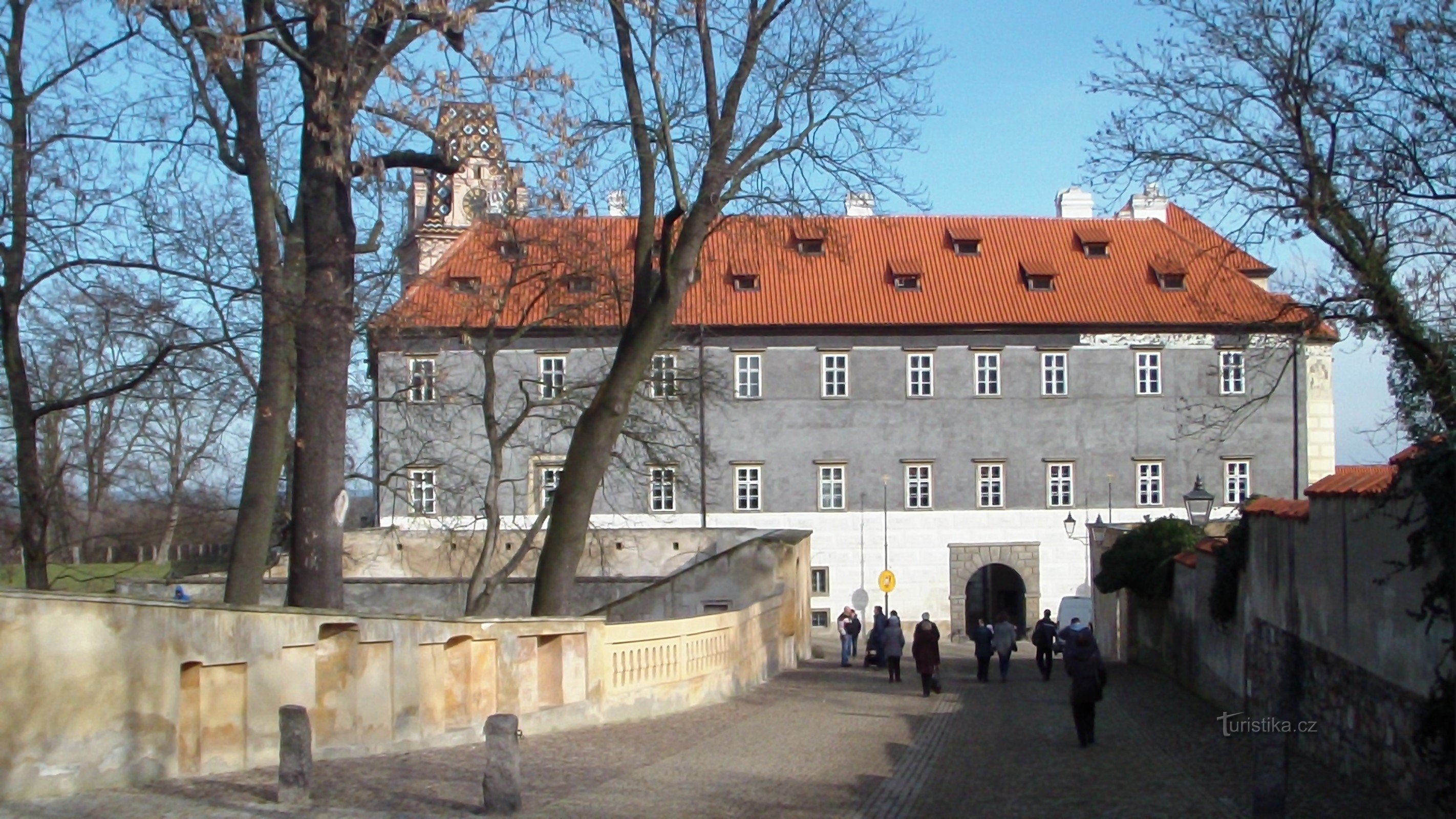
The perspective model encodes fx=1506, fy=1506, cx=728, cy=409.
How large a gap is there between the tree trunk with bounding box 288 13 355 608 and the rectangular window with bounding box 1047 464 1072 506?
3940cm

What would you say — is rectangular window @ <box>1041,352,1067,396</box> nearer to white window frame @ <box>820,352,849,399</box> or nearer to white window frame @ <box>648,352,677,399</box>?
white window frame @ <box>820,352,849,399</box>

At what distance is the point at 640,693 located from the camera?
1914 centimetres

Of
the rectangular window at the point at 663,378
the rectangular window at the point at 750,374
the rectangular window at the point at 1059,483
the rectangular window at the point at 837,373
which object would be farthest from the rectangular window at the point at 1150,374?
the rectangular window at the point at 663,378

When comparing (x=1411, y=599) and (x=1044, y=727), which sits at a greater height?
(x=1411, y=599)

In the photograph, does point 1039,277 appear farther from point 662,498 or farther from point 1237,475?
point 662,498

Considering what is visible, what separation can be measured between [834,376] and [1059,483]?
8.74 m

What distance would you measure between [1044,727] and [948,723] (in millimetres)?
1327

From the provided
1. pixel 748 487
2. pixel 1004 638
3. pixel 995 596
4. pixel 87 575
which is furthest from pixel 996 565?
pixel 87 575

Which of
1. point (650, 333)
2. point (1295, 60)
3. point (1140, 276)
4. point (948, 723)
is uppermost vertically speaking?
point (1140, 276)

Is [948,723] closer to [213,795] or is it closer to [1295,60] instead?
[1295,60]

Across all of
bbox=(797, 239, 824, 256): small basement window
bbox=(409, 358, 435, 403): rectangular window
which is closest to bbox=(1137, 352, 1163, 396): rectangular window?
bbox=(797, 239, 824, 256): small basement window

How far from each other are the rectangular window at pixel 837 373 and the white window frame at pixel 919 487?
3.54 m

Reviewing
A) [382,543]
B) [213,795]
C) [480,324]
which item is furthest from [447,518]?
[213,795]

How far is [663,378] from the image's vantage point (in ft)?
91.5
